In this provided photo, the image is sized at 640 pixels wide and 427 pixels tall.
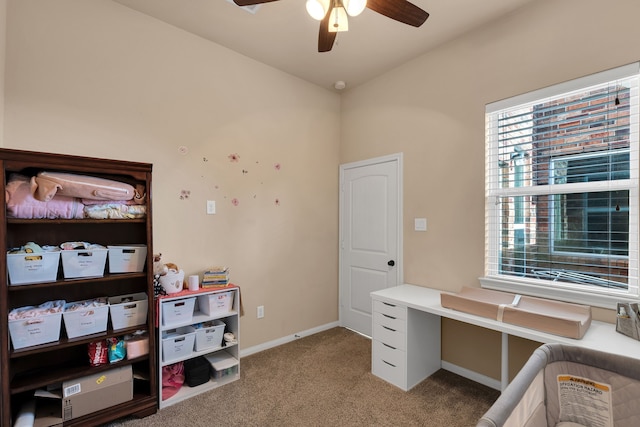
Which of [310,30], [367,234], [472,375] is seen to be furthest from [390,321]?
[310,30]

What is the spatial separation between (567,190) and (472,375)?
160 cm

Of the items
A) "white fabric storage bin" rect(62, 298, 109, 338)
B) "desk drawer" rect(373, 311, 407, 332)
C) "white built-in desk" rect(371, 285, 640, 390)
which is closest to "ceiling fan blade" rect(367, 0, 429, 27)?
"white built-in desk" rect(371, 285, 640, 390)

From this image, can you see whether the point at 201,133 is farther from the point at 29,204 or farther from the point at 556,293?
the point at 556,293

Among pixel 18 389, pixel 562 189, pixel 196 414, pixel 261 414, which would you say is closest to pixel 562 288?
pixel 562 189

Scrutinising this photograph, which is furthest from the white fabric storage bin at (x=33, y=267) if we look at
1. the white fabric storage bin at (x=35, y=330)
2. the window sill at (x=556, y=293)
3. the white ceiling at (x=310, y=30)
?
the window sill at (x=556, y=293)

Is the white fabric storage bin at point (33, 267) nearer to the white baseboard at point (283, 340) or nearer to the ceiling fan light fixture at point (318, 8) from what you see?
the white baseboard at point (283, 340)

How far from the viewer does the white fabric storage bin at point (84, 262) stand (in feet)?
5.93

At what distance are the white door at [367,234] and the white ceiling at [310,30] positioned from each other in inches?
38.9

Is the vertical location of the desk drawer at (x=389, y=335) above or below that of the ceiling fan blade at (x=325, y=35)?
below

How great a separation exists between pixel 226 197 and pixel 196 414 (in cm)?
167

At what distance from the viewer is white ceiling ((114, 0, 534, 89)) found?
7.27ft

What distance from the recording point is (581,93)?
2002mm

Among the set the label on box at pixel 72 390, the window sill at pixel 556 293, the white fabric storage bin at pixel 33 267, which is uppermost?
the white fabric storage bin at pixel 33 267

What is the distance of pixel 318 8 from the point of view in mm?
Result: 1538
